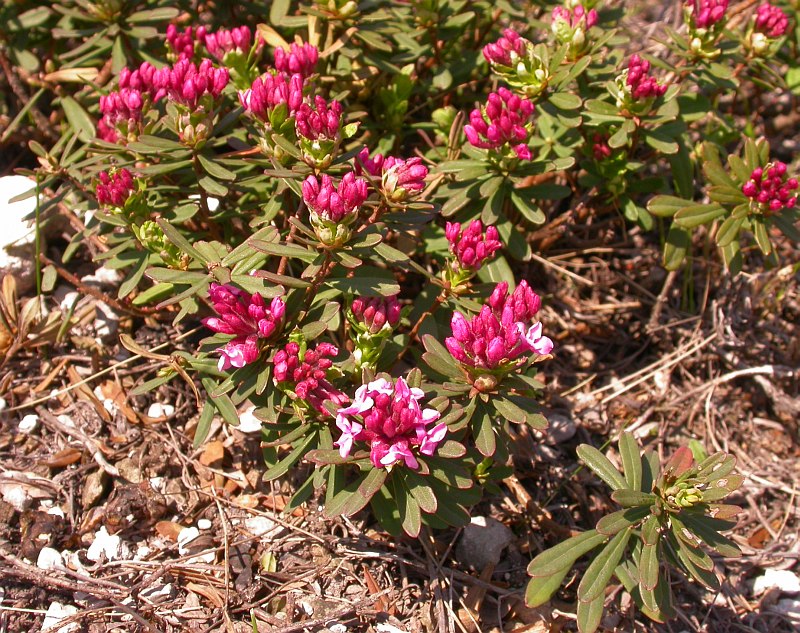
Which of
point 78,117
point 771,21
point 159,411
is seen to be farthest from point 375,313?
point 771,21

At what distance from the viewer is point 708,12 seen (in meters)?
3.71

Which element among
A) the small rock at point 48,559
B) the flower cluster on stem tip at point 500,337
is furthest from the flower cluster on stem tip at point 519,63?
the small rock at point 48,559

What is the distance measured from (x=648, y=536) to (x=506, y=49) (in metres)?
2.26

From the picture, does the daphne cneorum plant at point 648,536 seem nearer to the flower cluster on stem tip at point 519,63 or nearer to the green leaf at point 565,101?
the green leaf at point 565,101

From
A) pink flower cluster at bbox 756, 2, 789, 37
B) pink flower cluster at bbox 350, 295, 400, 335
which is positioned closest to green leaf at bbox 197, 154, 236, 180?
pink flower cluster at bbox 350, 295, 400, 335

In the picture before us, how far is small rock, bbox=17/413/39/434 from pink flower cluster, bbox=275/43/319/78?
6.78ft

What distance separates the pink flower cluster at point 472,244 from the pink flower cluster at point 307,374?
2.40 feet

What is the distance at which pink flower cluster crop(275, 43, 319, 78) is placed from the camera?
3309mm

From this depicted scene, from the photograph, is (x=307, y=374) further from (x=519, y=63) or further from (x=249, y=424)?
(x=519, y=63)

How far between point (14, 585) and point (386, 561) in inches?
60.6

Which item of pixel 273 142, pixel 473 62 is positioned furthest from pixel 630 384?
pixel 273 142

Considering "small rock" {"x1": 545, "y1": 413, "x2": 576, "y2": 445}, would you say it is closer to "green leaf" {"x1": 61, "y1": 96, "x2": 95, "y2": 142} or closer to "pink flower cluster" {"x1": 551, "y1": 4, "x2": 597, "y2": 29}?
"pink flower cluster" {"x1": 551, "y1": 4, "x2": 597, "y2": 29}

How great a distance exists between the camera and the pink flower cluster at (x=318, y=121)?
2.87 m

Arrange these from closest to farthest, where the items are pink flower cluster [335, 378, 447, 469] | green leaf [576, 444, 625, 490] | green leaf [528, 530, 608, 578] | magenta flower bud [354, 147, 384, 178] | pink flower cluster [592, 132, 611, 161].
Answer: pink flower cluster [335, 378, 447, 469], green leaf [528, 530, 608, 578], green leaf [576, 444, 625, 490], magenta flower bud [354, 147, 384, 178], pink flower cluster [592, 132, 611, 161]
